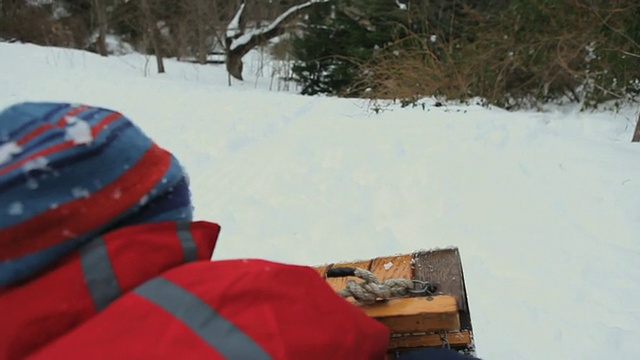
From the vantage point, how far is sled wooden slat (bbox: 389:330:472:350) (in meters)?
1.11

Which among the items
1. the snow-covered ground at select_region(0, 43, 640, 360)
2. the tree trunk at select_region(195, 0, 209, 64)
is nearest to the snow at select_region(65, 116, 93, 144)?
the snow-covered ground at select_region(0, 43, 640, 360)

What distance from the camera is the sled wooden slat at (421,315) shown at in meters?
1.10

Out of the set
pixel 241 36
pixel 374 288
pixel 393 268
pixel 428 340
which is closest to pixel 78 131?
pixel 374 288

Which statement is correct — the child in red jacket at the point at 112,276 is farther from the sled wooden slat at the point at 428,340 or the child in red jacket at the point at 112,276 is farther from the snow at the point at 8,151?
the sled wooden slat at the point at 428,340

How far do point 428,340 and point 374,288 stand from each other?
148 mm

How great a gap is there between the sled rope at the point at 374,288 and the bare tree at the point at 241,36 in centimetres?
1253

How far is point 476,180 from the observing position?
10.2ft

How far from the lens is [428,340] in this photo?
1113mm

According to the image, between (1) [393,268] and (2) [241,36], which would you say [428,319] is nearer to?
(1) [393,268]

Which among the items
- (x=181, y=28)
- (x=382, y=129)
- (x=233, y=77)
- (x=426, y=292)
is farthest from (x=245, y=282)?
(x=181, y=28)

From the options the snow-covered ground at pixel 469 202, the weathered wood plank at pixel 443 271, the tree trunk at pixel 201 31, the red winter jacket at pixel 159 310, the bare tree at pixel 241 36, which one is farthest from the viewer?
the tree trunk at pixel 201 31

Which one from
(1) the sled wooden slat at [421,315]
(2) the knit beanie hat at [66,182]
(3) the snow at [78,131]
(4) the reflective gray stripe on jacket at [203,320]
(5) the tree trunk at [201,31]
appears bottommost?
(5) the tree trunk at [201,31]

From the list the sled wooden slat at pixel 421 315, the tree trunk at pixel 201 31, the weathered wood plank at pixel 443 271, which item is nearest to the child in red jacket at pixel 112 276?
the sled wooden slat at pixel 421 315

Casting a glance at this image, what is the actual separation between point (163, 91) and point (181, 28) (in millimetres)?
10710
